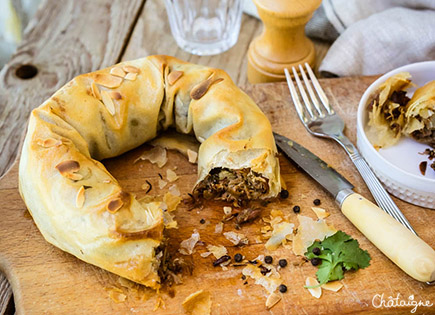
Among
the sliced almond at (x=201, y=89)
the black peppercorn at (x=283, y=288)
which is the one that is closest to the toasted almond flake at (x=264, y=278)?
the black peppercorn at (x=283, y=288)

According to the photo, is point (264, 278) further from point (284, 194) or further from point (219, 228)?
point (284, 194)

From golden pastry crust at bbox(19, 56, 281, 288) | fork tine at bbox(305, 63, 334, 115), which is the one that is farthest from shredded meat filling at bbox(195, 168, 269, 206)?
fork tine at bbox(305, 63, 334, 115)

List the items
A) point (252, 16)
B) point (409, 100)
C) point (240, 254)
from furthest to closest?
1. point (252, 16)
2. point (409, 100)
3. point (240, 254)

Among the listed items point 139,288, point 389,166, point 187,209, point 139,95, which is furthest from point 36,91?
point 389,166

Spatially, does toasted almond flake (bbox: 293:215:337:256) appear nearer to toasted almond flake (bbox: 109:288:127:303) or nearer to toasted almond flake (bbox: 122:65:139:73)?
toasted almond flake (bbox: 109:288:127:303)

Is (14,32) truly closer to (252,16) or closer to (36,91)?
(36,91)

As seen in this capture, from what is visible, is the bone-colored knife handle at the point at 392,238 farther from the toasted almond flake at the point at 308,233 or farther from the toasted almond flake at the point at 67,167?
the toasted almond flake at the point at 67,167
